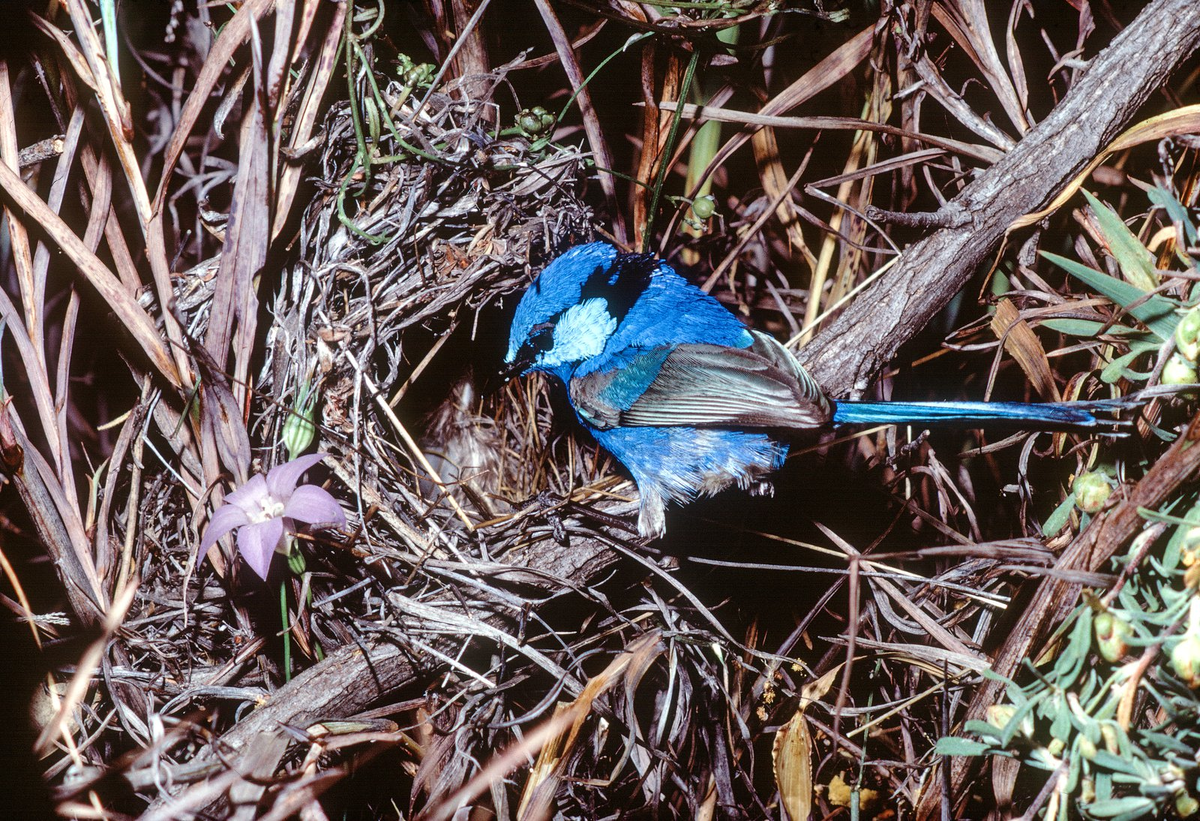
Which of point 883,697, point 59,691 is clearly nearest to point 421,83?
point 59,691

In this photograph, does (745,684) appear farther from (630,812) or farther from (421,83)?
(421,83)

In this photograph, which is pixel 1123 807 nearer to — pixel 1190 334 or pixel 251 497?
pixel 1190 334

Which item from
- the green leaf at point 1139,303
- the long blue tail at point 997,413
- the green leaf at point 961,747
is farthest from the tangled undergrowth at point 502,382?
the green leaf at point 961,747

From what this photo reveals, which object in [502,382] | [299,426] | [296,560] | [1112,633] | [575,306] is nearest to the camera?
[1112,633]

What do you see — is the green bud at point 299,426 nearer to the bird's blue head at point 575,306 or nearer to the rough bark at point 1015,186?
the bird's blue head at point 575,306

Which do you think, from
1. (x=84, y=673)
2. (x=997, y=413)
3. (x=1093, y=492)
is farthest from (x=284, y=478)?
(x=1093, y=492)

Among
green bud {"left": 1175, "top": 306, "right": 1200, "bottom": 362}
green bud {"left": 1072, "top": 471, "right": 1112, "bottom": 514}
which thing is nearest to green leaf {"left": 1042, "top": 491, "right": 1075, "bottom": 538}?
green bud {"left": 1072, "top": 471, "right": 1112, "bottom": 514}
